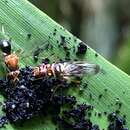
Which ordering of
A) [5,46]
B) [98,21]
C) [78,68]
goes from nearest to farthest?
[5,46] < [78,68] < [98,21]

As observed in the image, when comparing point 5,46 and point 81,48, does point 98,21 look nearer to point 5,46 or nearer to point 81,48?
point 81,48

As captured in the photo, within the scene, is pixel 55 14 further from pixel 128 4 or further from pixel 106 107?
pixel 106 107

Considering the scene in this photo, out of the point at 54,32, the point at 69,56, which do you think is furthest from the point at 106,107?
the point at 54,32

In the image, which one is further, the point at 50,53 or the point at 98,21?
the point at 98,21

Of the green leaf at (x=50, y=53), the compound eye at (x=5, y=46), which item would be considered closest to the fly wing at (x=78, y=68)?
the green leaf at (x=50, y=53)

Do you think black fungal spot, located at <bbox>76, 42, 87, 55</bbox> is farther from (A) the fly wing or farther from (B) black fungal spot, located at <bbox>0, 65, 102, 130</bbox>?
(B) black fungal spot, located at <bbox>0, 65, 102, 130</bbox>

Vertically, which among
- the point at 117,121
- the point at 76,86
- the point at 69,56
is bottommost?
the point at 117,121

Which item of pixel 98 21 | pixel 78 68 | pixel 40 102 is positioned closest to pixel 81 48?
pixel 78 68
